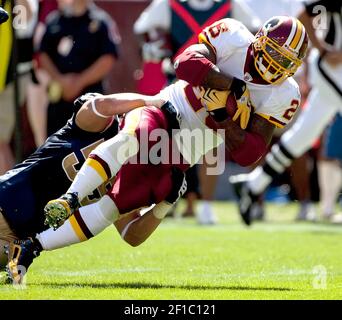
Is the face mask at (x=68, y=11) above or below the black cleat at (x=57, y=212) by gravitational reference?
below

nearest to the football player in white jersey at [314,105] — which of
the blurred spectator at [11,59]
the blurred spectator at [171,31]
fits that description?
the blurred spectator at [171,31]

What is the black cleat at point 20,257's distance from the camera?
16.2 ft

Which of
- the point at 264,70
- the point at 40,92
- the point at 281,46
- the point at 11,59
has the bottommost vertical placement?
the point at 40,92

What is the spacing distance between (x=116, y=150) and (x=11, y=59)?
4020 mm

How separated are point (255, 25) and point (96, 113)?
4245mm

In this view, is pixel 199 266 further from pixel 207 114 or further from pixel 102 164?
pixel 102 164

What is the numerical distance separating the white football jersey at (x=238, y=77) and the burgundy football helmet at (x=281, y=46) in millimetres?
128

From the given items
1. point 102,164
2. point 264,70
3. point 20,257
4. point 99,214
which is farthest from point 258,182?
point 20,257

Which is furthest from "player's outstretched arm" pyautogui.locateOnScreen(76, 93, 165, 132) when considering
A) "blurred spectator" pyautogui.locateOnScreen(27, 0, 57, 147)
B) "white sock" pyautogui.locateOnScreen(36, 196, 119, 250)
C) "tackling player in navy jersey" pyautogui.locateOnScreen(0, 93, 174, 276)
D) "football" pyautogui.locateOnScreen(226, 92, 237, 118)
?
"blurred spectator" pyautogui.locateOnScreen(27, 0, 57, 147)

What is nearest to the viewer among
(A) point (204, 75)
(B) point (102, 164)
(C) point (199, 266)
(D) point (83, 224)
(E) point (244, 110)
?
(B) point (102, 164)

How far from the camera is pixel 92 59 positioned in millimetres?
9266

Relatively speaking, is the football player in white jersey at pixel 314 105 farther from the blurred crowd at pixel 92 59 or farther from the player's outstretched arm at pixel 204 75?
the player's outstretched arm at pixel 204 75

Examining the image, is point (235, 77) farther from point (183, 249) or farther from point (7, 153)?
point (7, 153)

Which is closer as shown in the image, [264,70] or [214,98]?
[214,98]
